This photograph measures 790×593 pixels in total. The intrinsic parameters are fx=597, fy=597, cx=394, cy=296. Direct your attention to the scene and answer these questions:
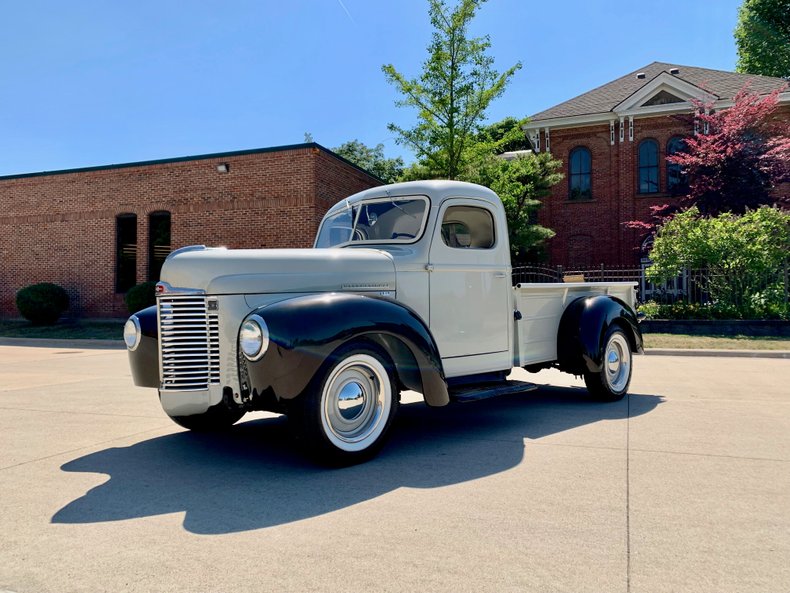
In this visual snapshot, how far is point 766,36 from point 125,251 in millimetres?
37425

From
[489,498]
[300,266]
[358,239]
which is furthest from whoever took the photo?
[358,239]

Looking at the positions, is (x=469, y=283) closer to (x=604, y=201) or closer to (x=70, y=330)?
(x=70, y=330)

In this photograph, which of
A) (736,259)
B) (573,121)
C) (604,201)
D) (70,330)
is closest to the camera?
(736,259)

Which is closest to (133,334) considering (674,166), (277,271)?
(277,271)

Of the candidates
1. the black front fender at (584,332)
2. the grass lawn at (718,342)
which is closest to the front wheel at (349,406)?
the black front fender at (584,332)

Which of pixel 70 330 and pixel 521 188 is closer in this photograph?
pixel 70 330

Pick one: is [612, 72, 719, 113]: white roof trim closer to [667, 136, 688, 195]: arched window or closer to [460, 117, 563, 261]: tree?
[667, 136, 688, 195]: arched window

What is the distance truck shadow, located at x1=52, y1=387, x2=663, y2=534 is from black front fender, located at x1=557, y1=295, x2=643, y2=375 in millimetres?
511

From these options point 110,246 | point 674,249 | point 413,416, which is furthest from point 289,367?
point 110,246

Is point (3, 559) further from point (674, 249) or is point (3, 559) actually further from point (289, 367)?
point (674, 249)

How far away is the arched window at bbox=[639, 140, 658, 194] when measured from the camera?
954 inches

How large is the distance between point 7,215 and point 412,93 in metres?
14.9

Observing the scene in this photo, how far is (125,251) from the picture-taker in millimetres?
19828

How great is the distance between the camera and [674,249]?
16.1 m
